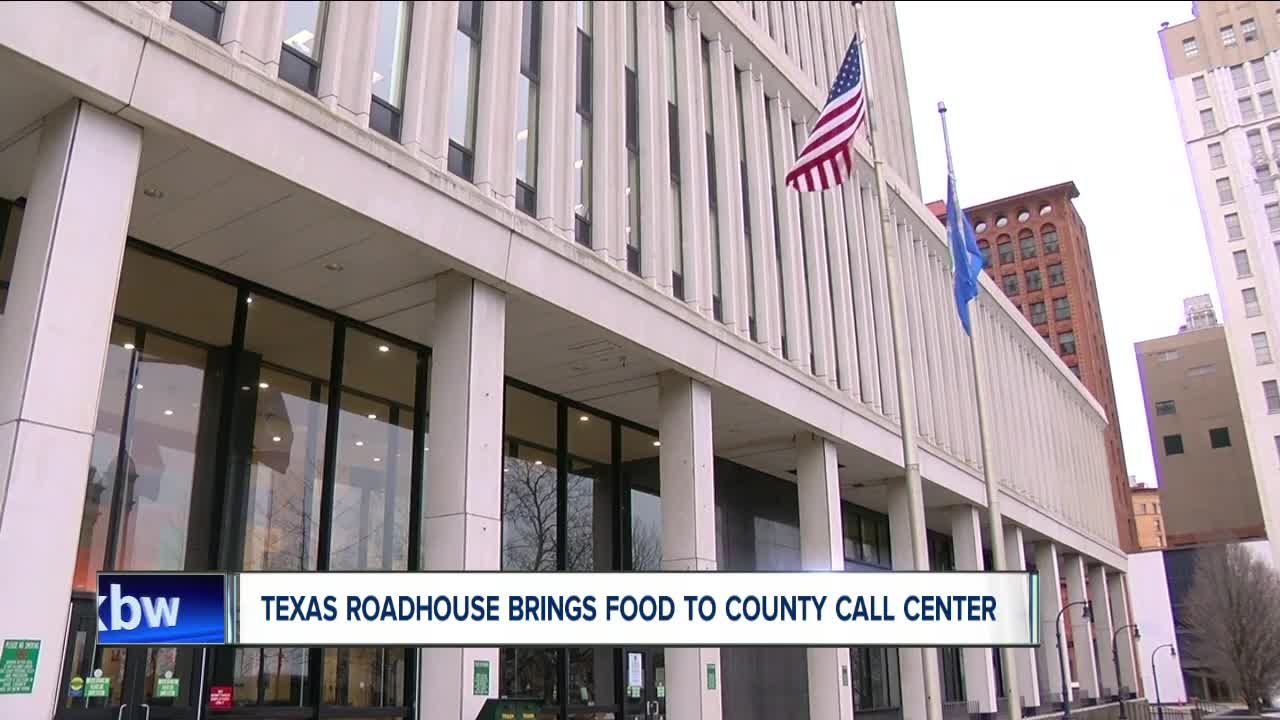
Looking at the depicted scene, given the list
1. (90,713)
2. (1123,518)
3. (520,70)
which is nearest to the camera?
(90,713)

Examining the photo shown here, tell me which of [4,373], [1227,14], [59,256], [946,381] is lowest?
[4,373]

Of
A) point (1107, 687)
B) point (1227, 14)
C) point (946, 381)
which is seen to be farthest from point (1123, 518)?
point (946, 381)

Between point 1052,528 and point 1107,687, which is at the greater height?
point 1052,528

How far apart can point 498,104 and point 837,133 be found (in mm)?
5325

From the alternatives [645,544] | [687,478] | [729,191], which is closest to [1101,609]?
[645,544]

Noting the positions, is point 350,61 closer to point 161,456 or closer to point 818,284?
point 161,456

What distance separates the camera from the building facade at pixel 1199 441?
308 feet

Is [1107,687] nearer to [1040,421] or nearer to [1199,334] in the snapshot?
[1040,421]

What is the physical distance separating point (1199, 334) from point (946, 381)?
275 ft

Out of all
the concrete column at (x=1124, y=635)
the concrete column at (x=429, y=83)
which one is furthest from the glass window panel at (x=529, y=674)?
the concrete column at (x=1124, y=635)

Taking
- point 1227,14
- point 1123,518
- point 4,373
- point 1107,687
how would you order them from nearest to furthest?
point 4,373 → point 1107,687 → point 1227,14 → point 1123,518

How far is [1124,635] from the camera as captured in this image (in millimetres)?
58906

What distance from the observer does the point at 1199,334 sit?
10338cm

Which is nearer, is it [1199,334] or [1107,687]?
[1107,687]
